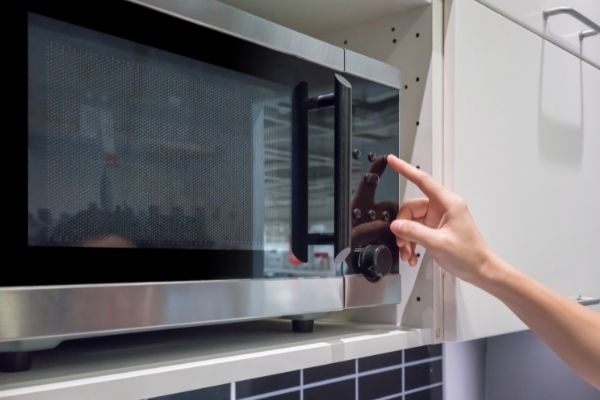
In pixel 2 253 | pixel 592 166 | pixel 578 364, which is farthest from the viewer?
pixel 592 166

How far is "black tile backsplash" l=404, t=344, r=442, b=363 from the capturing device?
4.01 ft

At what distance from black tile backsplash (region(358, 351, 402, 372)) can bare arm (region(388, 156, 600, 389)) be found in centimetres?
44

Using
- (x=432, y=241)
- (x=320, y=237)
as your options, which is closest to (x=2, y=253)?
(x=320, y=237)

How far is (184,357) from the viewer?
561mm

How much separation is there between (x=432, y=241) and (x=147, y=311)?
361 millimetres

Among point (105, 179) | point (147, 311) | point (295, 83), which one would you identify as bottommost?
point (147, 311)

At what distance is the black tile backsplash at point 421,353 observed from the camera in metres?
1.22

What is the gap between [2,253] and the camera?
0.42 metres

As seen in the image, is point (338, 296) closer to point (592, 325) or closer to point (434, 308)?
point (434, 308)

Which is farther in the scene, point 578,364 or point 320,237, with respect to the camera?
point 578,364

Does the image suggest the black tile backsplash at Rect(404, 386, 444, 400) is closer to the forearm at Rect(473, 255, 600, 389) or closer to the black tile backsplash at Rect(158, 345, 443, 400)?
the black tile backsplash at Rect(158, 345, 443, 400)

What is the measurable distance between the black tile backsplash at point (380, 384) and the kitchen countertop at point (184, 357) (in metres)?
0.36

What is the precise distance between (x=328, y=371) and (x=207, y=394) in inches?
10.3

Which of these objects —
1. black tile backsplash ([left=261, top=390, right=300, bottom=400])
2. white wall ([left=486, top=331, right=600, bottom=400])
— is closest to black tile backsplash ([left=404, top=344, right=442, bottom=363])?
white wall ([left=486, top=331, right=600, bottom=400])
